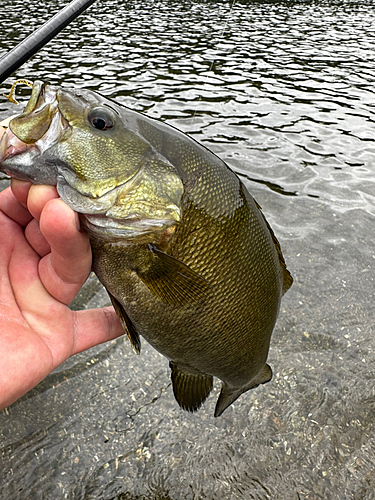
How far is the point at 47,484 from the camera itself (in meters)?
2.98

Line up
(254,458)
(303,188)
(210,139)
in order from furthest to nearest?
(210,139)
(303,188)
(254,458)

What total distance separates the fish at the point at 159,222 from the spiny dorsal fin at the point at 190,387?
227 mm

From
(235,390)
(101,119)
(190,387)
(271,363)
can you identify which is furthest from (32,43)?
(271,363)

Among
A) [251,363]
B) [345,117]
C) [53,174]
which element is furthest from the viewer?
[345,117]

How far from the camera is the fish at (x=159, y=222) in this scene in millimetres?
1775

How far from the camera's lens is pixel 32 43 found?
2637mm

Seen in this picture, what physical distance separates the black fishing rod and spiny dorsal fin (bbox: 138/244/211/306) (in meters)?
1.51

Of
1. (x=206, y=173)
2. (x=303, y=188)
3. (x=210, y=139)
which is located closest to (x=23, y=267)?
(x=206, y=173)

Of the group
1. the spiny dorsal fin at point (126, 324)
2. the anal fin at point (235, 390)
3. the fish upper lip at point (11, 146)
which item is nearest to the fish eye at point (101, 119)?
the fish upper lip at point (11, 146)

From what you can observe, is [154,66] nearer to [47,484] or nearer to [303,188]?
[303,188]

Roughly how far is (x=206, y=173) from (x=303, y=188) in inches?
205

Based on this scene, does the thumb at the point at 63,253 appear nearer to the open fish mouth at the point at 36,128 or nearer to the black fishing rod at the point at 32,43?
the open fish mouth at the point at 36,128

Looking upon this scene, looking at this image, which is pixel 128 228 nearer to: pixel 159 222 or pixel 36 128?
pixel 159 222

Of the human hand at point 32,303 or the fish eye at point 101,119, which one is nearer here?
the fish eye at point 101,119
